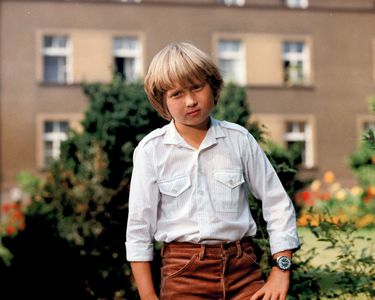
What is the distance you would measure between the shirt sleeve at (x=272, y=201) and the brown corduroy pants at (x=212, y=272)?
0.11 meters

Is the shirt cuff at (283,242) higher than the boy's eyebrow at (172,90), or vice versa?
the boy's eyebrow at (172,90)

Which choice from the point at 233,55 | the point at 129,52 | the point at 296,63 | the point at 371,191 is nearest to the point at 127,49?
the point at 129,52

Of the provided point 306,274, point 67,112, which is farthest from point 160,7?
point 306,274

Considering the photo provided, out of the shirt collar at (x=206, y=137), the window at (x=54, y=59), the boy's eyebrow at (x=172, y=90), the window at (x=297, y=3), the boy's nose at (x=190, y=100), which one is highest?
the window at (x=297, y=3)

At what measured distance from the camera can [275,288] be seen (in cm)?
269

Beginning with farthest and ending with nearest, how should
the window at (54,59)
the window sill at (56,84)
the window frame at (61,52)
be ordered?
the window at (54,59)
the window frame at (61,52)
the window sill at (56,84)

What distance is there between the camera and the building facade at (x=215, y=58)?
86.4 feet

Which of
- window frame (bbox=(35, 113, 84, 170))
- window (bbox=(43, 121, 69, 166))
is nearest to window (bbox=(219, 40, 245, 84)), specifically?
window frame (bbox=(35, 113, 84, 170))

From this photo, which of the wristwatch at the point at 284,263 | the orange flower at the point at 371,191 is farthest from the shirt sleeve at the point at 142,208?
the orange flower at the point at 371,191

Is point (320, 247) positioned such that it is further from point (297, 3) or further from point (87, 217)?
point (297, 3)

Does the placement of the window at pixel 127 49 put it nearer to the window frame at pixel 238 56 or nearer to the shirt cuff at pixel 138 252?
the window frame at pixel 238 56

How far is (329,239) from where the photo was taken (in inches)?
163

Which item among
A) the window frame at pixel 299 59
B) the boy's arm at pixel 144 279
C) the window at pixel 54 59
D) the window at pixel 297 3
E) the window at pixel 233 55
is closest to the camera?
the boy's arm at pixel 144 279

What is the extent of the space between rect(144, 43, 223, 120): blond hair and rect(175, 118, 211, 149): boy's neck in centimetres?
12
